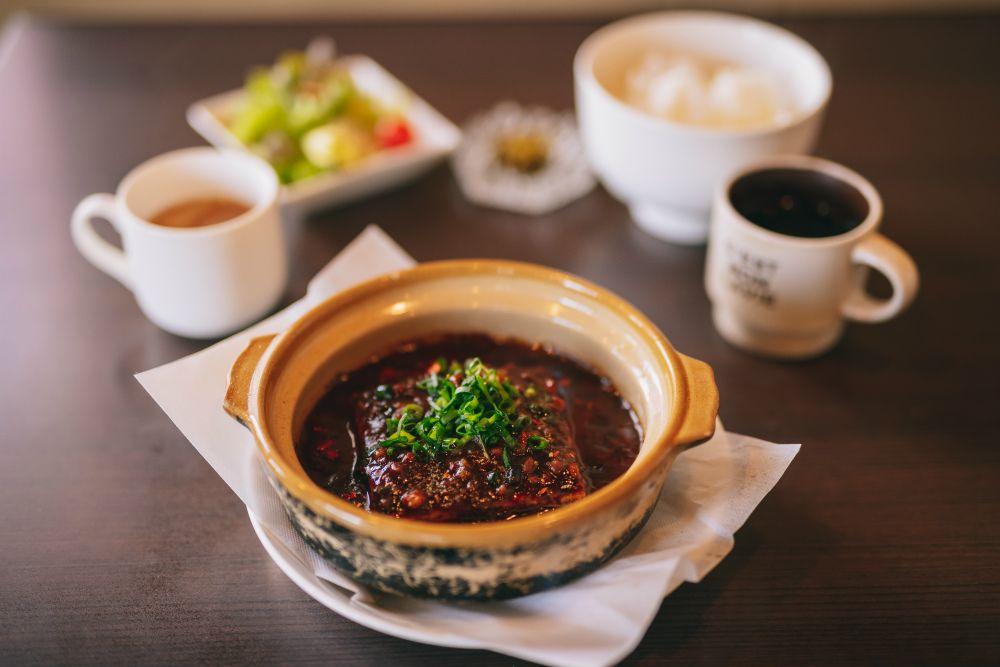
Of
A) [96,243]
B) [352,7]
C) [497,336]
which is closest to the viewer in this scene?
[497,336]

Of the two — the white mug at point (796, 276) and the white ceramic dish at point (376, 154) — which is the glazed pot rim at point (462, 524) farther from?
the white ceramic dish at point (376, 154)

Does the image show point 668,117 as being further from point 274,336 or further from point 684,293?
point 274,336

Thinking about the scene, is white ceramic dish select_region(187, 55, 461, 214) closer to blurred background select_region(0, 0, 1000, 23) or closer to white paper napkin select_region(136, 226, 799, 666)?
white paper napkin select_region(136, 226, 799, 666)

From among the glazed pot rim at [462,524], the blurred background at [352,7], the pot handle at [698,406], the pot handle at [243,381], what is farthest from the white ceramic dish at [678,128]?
the blurred background at [352,7]

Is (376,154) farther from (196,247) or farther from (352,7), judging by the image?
(352,7)

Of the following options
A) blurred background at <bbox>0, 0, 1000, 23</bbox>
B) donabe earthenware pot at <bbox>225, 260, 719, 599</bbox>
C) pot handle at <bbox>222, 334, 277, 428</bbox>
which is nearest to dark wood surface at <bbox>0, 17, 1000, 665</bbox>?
donabe earthenware pot at <bbox>225, 260, 719, 599</bbox>

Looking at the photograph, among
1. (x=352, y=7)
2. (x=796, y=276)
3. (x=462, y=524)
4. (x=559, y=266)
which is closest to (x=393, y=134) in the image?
(x=559, y=266)
